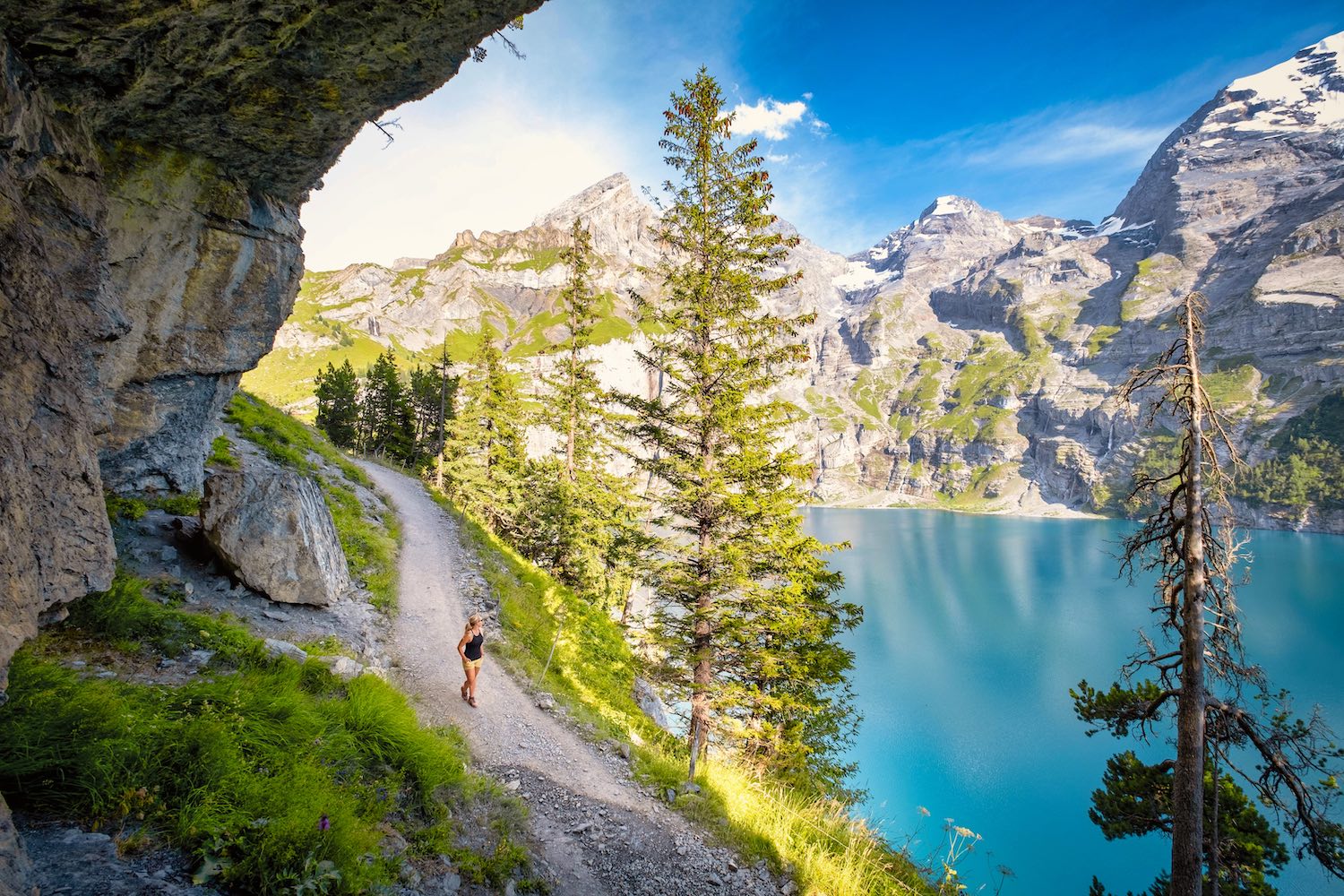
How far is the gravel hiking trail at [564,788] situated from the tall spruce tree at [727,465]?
3.17m

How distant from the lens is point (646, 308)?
530 inches

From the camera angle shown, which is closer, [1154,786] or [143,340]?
[143,340]

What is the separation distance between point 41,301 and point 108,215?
3.62 meters

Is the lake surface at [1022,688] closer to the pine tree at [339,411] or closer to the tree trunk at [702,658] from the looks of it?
the tree trunk at [702,658]

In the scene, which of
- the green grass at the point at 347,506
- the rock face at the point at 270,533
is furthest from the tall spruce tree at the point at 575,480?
the rock face at the point at 270,533

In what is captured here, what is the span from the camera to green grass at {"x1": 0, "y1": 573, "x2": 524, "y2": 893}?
349 cm

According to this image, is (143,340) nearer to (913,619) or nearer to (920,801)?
(920,801)

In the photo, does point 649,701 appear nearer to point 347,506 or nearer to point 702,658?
point 702,658

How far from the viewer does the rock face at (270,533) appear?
8953mm

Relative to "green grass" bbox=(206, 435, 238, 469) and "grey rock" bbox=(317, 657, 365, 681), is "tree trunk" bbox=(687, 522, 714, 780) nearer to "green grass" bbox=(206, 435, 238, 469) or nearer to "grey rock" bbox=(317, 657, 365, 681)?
"grey rock" bbox=(317, 657, 365, 681)

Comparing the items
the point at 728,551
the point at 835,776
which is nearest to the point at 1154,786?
the point at 835,776

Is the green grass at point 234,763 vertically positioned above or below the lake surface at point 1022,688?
above

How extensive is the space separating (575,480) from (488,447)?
22.8 feet

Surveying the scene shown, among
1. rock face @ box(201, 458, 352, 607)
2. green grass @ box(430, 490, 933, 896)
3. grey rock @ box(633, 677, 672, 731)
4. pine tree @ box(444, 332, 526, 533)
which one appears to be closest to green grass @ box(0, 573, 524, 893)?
rock face @ box(201, 458, 352, 607)
